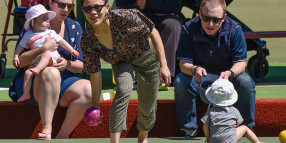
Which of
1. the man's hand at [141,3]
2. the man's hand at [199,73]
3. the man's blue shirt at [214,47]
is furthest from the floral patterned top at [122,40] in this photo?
the man's hand at [141,3]

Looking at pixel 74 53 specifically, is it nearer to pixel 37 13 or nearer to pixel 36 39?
pixel 36 39

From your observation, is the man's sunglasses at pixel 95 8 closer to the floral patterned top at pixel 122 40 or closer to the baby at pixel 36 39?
the floral patterned top at pixel 122 40

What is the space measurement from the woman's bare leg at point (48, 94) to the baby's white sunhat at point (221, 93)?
4.57ft

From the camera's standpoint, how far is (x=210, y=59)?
5.48m

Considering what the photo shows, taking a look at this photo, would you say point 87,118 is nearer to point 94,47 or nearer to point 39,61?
point 94,47

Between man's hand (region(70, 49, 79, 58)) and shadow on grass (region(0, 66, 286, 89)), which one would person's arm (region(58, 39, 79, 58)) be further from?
shadow on grass (region(0, 66, 286, 89))

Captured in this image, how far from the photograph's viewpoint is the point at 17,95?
577 cm

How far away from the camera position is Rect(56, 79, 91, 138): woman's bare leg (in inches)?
219

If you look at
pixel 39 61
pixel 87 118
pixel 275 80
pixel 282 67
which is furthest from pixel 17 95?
pixel 282 67

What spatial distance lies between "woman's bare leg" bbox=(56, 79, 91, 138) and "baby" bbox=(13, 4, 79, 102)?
0.26m

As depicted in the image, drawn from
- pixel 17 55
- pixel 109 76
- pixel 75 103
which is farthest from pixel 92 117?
pixel 109 76

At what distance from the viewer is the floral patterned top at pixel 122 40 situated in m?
4.82

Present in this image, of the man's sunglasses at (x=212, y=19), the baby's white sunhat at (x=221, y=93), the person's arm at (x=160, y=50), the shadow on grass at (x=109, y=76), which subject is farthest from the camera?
the shadow on grass at (x=109, y=76)

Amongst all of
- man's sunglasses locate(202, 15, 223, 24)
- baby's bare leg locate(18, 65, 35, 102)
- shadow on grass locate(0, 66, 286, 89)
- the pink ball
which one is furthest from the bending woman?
shadow on grass locate(0, 66, 286, 89)
